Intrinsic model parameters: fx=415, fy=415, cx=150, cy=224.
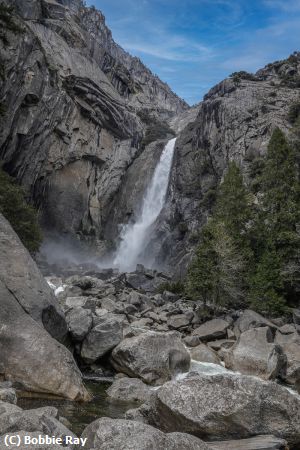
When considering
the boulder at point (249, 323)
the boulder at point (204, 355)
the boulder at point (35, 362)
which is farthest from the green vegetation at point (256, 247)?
the boulder at point (35, 362)

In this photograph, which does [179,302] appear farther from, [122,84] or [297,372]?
[122,84]

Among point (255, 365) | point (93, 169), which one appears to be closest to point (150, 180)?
point (93, 169)

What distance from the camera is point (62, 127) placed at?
62281 mm

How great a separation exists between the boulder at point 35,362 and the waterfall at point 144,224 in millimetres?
46701

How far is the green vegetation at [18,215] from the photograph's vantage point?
4056cm

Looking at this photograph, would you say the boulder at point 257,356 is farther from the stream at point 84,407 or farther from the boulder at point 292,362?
the stream at point 84,407

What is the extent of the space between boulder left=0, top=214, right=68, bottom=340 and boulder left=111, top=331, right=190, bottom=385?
262cm

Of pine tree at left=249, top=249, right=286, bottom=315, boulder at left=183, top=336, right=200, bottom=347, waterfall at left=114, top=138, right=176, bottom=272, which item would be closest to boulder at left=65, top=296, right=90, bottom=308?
boulder at left=183, top=336, right=200, bottom=347

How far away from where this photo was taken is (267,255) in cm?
3120

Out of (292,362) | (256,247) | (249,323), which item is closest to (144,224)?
(256,247)

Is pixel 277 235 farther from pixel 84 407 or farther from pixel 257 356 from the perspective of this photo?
→ pixel 84 407

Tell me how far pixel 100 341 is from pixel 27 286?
422 cm

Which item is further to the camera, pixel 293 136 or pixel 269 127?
pixel 269 127

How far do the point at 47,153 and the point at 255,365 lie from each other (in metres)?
48.3
